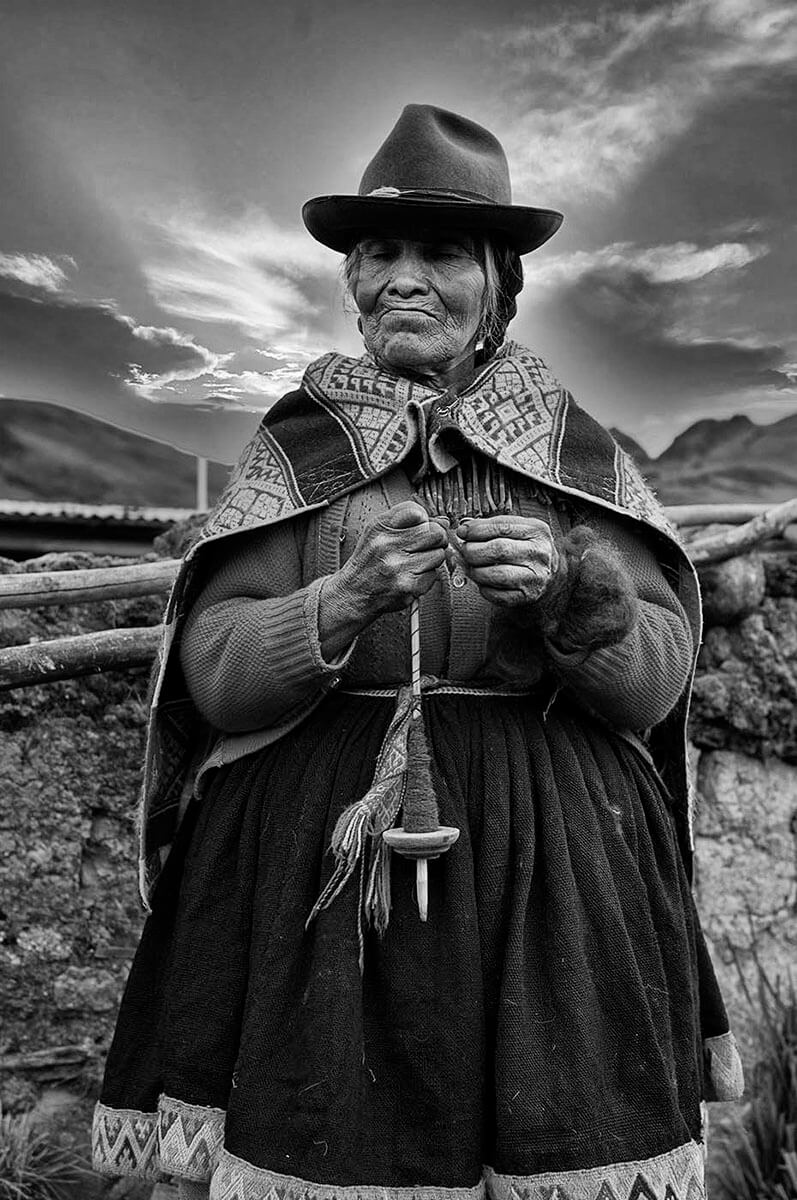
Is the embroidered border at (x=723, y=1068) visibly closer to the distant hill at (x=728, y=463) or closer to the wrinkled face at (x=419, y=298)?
the wrinkled face at (x=419, y=298)

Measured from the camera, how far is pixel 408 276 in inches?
62.9

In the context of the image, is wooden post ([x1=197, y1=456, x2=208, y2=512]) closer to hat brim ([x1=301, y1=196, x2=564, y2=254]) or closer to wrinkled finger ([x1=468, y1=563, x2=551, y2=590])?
hat brim ([x1=301, y1=196, x2=564, y2=254])

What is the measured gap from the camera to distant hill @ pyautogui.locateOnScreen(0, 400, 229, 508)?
3.11 metres

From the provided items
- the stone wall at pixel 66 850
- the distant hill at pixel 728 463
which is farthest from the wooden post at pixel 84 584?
the distant hill at pixel 728 463

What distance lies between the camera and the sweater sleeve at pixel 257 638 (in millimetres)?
1438

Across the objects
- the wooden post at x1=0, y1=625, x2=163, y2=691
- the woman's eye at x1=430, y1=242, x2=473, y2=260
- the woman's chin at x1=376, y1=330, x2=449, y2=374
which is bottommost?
the wooden post at x1=0, y1=625, x2=163, y2=691

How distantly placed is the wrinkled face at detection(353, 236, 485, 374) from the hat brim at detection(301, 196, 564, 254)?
2 cm

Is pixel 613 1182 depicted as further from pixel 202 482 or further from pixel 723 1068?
pixel 202 482

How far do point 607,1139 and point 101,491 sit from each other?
254cm

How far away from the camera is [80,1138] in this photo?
2256mm

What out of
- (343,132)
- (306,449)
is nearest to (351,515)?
(306,449)

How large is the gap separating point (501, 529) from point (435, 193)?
0.55 m

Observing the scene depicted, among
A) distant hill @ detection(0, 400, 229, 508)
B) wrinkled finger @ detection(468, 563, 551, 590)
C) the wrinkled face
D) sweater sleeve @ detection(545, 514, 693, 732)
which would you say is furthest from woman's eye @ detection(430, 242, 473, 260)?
distant hill @ detection(0, 400, 229, 508)

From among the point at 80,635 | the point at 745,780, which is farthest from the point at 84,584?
the point at 745,780
